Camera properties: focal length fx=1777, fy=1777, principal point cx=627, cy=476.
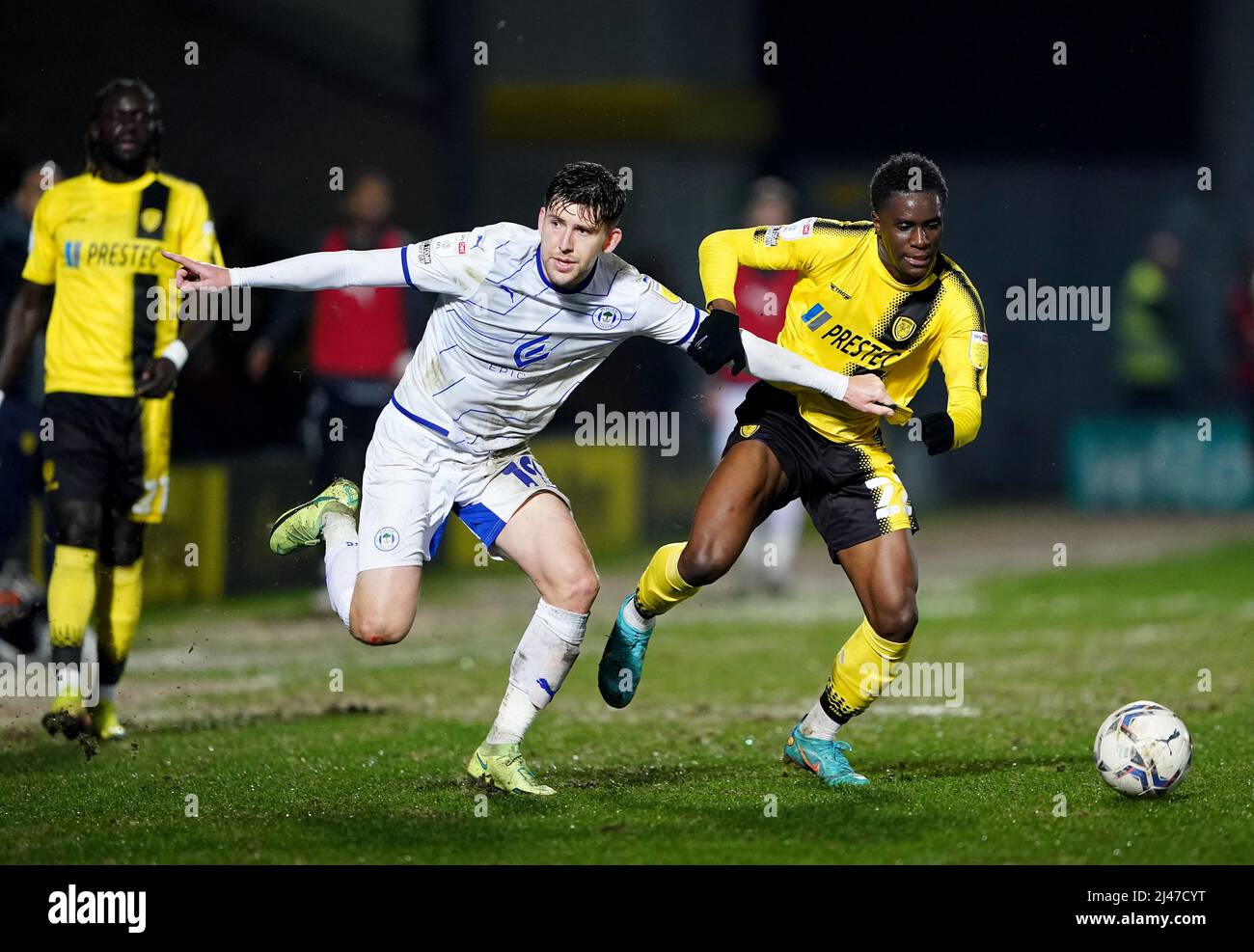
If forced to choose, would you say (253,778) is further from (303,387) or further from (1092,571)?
(1092,571)

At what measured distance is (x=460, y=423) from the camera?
253 inches

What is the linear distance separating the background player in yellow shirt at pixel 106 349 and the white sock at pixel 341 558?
114 cm

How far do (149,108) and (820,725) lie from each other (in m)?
3.75

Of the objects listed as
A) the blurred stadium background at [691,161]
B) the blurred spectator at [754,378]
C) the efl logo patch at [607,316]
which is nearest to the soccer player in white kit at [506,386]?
the efl logo patch at [607,316]

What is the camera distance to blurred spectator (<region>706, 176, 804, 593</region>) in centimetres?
1120

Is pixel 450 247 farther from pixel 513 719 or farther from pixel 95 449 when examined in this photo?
pixel 95 449

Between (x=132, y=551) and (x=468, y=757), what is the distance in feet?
6.00

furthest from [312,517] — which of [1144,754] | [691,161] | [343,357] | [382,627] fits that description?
[691,161]

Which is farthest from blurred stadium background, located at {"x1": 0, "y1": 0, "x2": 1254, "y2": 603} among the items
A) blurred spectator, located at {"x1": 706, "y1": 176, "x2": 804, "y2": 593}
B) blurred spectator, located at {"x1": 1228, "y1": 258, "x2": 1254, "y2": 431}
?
blurred spectator, located at {"x1": 706, "y1": 176, "x2": 804, "y2": 593}

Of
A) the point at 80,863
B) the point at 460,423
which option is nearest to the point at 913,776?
the point at 460,423

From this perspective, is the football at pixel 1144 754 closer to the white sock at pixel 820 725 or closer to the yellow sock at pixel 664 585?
the white sock at pixel 820 725

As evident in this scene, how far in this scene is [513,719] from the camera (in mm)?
6172

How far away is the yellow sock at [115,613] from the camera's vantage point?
301 inches

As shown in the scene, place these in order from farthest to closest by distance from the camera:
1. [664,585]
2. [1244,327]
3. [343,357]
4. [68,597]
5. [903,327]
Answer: [1244,327], [343,357], [68,597], [664,585], [903,327]
